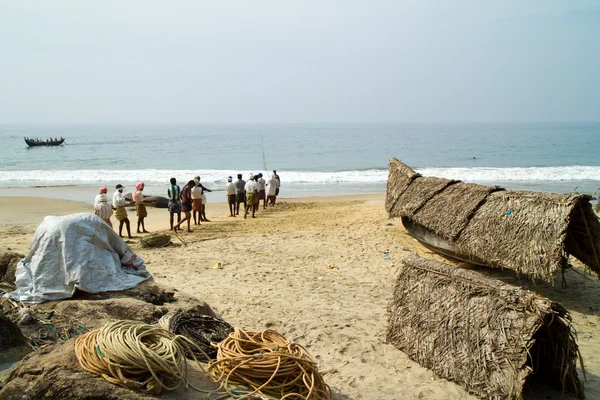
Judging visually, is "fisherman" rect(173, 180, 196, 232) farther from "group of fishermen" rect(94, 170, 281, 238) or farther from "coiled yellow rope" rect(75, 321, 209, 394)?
"coiled yellow rope" rect(75, 321, 209, 394)

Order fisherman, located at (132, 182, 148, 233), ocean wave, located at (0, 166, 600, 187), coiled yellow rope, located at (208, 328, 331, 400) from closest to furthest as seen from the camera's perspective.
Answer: coiled yellow rope, located at (208, 328, 331, 400) → fisherman, located at (132, 182, 148, 233) → ocean wave, located at (0, 166, 600, 187)

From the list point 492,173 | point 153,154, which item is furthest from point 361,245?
point 153,154

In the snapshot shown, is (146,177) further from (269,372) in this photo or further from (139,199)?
(269,372)

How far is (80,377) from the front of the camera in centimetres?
373

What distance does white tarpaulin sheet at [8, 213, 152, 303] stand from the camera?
19.4ft

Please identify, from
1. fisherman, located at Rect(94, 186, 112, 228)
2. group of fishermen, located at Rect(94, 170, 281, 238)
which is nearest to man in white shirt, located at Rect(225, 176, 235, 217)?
group of fishermen, located at Rect(94, 170, 281, 238)

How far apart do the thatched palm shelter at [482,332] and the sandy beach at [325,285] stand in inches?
8.4

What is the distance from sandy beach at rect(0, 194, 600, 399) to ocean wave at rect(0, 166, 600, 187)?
12.8 meters

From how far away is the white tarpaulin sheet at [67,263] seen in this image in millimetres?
5914

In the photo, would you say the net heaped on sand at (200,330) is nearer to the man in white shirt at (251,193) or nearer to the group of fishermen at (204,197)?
the group of fishermen at (204,197)

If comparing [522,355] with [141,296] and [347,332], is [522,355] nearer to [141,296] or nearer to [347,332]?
[347,332]

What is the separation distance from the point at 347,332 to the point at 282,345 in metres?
2.33

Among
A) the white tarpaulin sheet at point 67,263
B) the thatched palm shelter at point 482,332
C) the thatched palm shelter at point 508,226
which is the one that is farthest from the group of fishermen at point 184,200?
the thatched palm shelter at point 482,332

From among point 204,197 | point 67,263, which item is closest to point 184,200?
point 204,197
